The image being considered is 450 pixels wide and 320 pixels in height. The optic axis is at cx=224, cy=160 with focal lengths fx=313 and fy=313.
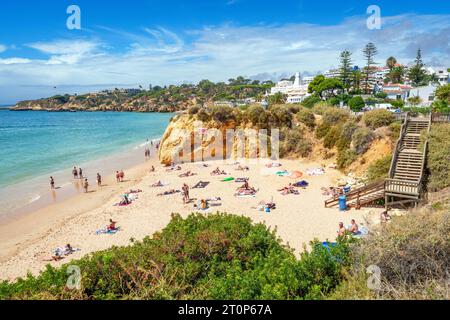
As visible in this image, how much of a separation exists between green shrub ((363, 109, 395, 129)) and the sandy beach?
423 cm

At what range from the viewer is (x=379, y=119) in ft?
69.4

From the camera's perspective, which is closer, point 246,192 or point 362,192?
point 362,192

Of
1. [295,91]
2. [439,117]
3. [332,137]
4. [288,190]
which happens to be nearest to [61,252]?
[288,190]

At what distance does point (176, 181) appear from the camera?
73.4 ft

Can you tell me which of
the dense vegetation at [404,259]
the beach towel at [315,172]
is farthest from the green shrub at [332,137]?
the dense vegetation at [404,259]

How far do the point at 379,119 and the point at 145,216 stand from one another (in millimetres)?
16360

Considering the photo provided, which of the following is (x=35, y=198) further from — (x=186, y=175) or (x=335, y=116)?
(x=335, y=116)

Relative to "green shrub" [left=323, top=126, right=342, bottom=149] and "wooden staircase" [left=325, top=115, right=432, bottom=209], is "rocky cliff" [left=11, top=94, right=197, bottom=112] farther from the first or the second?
"wooden staircase" [left=325, top=115, right=432, bottom=209]

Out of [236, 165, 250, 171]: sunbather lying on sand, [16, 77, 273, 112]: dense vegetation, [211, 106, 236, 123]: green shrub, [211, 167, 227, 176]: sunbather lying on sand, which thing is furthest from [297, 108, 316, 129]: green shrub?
[16, 77, 273, 112]: dense vegetation

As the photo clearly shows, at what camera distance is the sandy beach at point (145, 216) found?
12.8m

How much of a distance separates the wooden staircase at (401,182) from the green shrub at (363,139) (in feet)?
10.1

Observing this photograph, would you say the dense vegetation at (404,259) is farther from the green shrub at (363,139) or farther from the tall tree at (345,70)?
the tall tree at (345,70)

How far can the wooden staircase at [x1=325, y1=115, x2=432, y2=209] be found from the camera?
13.9m
